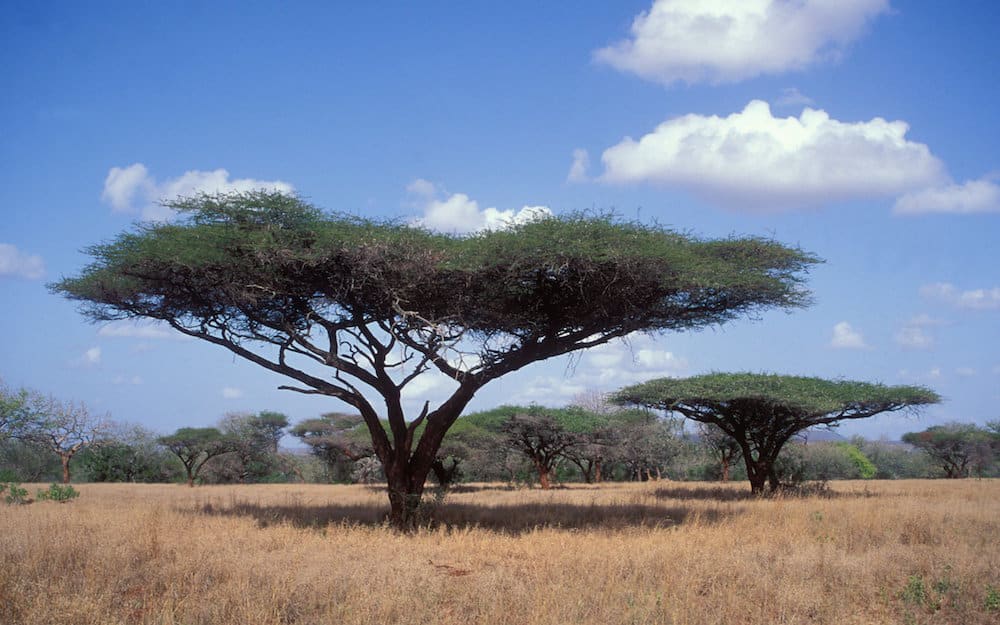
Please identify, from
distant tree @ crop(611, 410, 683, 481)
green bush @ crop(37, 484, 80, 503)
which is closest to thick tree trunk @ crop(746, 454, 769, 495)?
distant tree @ crop(611, 410, 683, 481)

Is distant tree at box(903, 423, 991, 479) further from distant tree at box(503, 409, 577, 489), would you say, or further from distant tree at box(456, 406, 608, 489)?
distant tree at box(503, 409, 577, 489)

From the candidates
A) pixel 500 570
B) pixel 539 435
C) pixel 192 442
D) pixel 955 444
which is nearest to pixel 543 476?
pixel 539 435

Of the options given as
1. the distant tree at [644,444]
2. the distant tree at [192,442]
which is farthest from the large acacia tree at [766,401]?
the distant tree at [192,442]

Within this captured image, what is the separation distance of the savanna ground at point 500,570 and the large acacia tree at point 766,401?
752 cm

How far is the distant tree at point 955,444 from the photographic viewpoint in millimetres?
45438

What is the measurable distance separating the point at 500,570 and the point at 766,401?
1575 centimetres

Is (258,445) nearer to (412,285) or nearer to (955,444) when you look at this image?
(412,285)

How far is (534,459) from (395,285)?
25446 mm

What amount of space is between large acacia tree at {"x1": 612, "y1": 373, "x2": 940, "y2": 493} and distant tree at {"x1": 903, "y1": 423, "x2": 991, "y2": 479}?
2569 centimetres

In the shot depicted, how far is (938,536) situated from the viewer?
1248 cm

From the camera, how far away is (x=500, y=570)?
9.07 meters

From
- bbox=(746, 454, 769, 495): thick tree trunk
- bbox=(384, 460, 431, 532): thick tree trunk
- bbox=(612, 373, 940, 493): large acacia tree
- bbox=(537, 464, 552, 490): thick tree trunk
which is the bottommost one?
bbox=(537, 464, 552, 490): thick tree trunk

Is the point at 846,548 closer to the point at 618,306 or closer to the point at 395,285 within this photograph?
the point at 618,306

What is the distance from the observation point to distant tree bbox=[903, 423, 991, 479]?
45.4 metres
